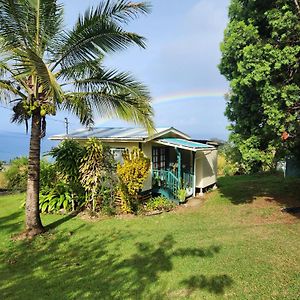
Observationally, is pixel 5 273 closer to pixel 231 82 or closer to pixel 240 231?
pixel 240 231

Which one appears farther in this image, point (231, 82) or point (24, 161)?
point (24, 161)

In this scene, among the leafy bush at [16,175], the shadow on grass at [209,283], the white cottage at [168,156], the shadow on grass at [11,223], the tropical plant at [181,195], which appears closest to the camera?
the shadow on grass at [209,283]

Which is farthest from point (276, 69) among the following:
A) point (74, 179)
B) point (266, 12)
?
point (74, 179)

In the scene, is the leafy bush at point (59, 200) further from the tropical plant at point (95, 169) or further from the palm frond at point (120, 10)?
the palm frond at point (120, 10)

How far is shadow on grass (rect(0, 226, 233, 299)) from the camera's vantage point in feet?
18.4

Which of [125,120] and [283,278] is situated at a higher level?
[125,120]

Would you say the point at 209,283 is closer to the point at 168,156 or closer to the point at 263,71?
the point at 263,71

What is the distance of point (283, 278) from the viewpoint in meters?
5.87

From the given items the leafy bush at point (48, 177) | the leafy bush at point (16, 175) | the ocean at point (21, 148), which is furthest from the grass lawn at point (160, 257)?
the leafy bush at point (16, 175)

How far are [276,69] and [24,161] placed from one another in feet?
47.0

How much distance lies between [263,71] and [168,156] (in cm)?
787

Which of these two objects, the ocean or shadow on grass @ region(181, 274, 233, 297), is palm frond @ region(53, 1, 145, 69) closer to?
the ocean

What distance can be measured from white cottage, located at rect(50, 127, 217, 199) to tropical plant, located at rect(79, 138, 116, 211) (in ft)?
2.96

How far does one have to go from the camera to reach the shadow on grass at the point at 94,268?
561 centimetres
